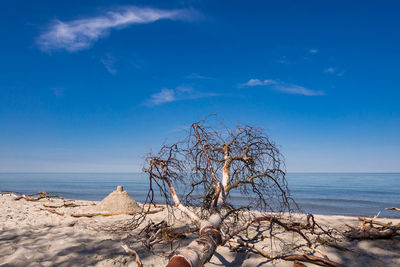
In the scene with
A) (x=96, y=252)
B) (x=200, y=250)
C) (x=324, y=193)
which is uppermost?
(x=200, y=250)

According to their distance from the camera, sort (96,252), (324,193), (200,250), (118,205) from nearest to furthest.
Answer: (200,250) < (96,252) < (118,205) < (324,193)

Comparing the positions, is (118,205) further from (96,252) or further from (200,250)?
(200,250)

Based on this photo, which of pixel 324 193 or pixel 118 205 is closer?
pixel 118 205

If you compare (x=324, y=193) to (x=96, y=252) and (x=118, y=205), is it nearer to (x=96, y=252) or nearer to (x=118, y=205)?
(x=118, y=205)

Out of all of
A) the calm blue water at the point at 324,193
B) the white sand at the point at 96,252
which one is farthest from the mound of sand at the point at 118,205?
the white sand at the point at 96,252

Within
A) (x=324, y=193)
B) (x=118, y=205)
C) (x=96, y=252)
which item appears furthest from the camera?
(x=324, y=193)

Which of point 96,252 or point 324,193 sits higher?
point 96,252

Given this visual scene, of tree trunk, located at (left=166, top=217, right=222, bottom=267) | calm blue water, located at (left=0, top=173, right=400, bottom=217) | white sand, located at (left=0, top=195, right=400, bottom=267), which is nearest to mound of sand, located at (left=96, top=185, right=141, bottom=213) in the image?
calm blue water, located at (left=0, top=173, right=400, bottom=217)

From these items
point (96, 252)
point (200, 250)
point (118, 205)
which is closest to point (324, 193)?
point (118, 205)

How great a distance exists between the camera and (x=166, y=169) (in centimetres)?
496

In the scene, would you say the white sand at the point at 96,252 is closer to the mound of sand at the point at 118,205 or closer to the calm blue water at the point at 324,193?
the calm blue water at the point at 324,193

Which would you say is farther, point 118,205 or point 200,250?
point 118,205

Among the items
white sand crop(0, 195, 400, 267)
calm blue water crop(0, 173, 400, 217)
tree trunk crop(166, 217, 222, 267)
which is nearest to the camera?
tree trunk crop(166, 217, 222, 267)

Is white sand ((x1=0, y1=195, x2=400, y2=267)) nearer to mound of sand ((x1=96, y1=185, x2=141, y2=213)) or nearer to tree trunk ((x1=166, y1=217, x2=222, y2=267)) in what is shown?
tree trunk ((x1=166, y1=217, x2=222, y2=267))
